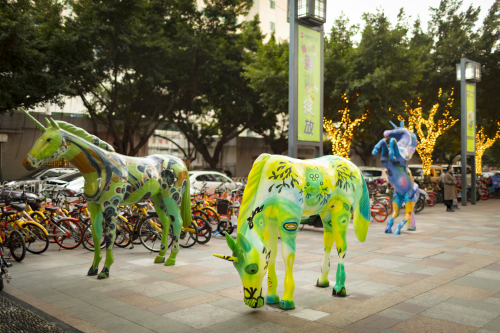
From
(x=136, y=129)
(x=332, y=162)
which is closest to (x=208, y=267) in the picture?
(x=332, y=162)

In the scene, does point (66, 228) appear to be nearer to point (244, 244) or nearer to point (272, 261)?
point (272, 261)

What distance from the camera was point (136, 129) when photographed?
2405 cm

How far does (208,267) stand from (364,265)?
97.7 inches

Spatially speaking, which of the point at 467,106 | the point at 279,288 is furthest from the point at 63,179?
the point at 467,106

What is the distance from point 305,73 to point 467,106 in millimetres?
10818

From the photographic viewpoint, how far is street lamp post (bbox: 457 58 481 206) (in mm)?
16484

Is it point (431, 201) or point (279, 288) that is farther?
point (431, 201)

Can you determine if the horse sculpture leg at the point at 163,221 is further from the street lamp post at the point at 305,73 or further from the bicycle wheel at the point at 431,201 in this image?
the bicycle wheel at the point at 431,201

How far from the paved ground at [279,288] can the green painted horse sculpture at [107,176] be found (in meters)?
0.68

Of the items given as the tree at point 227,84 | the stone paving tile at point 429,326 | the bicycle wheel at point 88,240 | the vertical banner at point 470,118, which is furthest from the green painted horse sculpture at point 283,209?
the tree at point 227,84

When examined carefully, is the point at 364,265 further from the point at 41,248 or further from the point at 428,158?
the point at 428,158

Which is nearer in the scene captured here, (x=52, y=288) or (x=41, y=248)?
(x=52, y=288)

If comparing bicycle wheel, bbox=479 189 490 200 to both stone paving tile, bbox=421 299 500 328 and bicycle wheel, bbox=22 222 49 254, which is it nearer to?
stone paving tile, bbox=421 299 500 328

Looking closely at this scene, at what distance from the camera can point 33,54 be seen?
14203 mm
